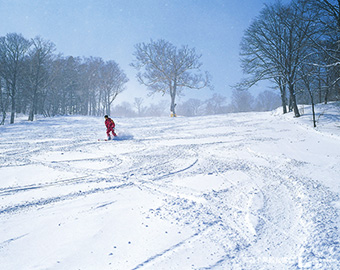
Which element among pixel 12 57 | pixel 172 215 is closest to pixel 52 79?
pixel 12 57

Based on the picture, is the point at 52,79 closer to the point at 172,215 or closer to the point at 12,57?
the point at 12,57

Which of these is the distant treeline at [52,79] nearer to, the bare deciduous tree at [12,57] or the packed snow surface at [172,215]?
the bare deciduous tree at [12,57]

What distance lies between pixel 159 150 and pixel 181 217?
15.3 feet

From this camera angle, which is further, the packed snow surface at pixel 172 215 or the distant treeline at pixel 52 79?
the distant treeline at pixel 52 79

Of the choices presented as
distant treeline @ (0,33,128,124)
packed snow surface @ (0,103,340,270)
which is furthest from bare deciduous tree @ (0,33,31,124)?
packed snow surface @ (0,103,340,270)

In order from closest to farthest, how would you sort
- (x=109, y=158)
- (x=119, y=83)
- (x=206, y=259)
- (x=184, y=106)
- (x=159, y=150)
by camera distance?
(x=206, y=259) < (x=109, y=158) < (x=159, y=150) < (x=119, y=83) < (x=184, y=106)

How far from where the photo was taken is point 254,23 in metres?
16.5

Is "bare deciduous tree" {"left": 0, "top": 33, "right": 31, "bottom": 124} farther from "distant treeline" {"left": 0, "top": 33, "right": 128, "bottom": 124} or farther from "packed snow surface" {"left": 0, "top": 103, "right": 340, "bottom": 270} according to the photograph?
"packed snow surface" {"left": 0, "top": 103, "right": 340, "bottom": 270}

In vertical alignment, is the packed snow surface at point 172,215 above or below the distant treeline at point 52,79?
below

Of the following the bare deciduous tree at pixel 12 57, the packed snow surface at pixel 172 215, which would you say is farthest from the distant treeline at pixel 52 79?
the packed snow surface at pixel 172 215

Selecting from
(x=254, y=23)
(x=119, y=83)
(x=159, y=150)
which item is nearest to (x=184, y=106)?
(x=119, y=83)

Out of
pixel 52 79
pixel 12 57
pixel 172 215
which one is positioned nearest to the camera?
pixel 172 215

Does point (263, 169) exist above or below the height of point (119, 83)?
below

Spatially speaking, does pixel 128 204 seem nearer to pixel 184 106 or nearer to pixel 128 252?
pixel 128 252
